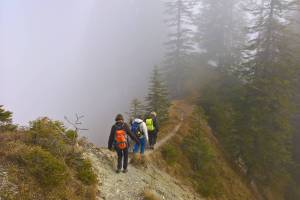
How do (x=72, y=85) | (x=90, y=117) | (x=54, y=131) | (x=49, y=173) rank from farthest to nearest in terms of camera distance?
(x=72, y=85) → (x=90, y=117) → (x=54, y=131) → (x=49, y=173)

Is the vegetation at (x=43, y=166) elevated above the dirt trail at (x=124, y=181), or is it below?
above

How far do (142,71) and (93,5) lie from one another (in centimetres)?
4517

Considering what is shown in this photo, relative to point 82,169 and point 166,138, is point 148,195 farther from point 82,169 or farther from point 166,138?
point 166,138

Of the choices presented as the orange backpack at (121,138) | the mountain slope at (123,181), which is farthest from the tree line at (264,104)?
the orange backpack at (121,138)

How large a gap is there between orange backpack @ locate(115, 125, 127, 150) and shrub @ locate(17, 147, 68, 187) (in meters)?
2.95

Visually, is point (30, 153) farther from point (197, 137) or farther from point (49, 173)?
point (197, 137)

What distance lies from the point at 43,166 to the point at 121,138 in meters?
3.50

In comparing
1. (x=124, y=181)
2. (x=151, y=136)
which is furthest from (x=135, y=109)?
(x=124, y=181)

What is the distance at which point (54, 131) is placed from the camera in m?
10.6

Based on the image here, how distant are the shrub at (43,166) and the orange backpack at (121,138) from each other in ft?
9.67

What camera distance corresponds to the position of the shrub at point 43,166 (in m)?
8.30

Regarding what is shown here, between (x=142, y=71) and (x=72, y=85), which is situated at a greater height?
(x=142, y=71)

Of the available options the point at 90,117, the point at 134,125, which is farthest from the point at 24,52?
the point at 134,125

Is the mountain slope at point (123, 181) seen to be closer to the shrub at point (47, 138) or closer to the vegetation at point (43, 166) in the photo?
the vegetation at point (43, 166)
